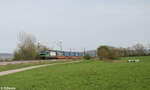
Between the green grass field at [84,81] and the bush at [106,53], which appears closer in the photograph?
the green grass field at [84,81]

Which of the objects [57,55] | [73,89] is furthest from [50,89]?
[57,55]

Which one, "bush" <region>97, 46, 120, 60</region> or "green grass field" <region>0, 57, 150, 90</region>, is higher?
"bush" <region>97, 46, 120, 60</region>

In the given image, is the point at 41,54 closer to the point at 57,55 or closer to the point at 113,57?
the point at 57,55

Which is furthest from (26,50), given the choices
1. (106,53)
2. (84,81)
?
(84,81)

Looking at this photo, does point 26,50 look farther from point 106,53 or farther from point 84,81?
point 84,81

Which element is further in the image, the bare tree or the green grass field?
the bare tree

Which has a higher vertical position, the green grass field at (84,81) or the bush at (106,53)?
the bush at (106,53)

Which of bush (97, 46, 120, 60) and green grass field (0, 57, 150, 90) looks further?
bush (97, 46, 120, 60)

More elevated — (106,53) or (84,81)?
(106,53)

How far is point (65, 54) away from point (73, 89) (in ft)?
149

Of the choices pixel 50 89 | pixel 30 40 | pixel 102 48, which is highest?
pixel 30 40

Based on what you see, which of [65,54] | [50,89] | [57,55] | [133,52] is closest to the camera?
[50,89]

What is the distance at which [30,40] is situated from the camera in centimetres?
5062

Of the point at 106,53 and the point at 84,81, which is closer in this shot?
the point at 84,81
